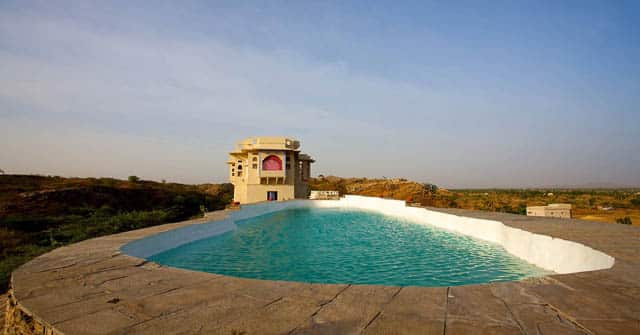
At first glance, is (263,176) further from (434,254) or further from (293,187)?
(434,254)

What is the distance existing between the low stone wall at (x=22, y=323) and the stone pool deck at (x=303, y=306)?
11 millimetres

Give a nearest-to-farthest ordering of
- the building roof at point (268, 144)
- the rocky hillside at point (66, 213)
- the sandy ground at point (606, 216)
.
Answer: the rocky hillside at point (66, 213) → the sandy ground at point (606, 216) → the building roof at point (268, 144)

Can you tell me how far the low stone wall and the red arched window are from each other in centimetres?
2322

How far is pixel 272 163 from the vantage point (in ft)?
87.2

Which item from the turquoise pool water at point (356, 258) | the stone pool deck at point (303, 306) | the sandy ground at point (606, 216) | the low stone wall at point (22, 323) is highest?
the stone pool deck at point (303, 306)

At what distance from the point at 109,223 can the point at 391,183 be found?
39.3 metres

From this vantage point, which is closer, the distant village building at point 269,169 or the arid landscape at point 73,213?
the arid landscape at point 73,213

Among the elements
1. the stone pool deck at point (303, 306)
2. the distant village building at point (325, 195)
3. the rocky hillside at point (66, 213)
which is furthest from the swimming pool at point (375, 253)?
the distant village building at point (325, 195)

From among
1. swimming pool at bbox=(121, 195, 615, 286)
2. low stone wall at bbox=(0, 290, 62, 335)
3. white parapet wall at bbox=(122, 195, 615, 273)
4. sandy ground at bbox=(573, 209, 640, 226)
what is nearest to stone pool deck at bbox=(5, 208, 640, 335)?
low stone wall at bbox=(0, 290, 62, 335)

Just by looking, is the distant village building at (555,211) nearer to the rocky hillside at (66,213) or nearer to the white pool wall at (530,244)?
the white pool wall at (530,244)

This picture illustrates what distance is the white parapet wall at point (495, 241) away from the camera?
19.6 feet

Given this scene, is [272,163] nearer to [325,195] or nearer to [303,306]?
[325,195]

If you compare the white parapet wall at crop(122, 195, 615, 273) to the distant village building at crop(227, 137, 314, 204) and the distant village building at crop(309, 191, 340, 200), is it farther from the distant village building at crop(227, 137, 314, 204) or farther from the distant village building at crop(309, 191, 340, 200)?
the distant village building at crop(309, 191, 340, 200)

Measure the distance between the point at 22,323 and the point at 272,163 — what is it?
23.8 meters
